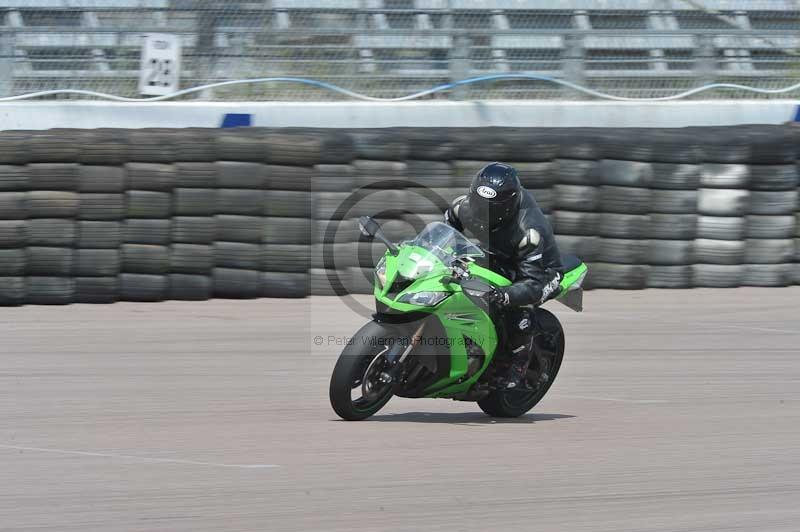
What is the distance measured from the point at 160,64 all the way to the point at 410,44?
2.73m

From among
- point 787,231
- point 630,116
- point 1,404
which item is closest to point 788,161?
point 787,231

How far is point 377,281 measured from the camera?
5.44 meters

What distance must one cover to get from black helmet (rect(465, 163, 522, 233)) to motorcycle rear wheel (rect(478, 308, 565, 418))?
0.71 metres

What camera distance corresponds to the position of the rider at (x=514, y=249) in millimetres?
5629

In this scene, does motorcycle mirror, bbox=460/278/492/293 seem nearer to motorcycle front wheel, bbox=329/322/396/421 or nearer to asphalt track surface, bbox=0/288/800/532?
motorcycle front wheel, bbox=329/322/396/421

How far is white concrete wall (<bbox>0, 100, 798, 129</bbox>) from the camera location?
10867mm

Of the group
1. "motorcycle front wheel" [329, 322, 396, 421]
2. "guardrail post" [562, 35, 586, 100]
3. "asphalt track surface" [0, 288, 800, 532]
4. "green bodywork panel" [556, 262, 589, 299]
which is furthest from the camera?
"guardrail post" [562, 35, 586, 100]

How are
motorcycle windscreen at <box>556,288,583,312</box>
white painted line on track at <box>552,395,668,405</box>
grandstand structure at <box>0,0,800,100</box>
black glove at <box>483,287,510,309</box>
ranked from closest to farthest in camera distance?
black glove at <box>483,287,510,309</box>
motorcycle windscreen at <box>556,288,583,312</box>
white painted line on track at <box>552,395,668,405</box>
grandstand structure at <box>0,0,800,100</box>

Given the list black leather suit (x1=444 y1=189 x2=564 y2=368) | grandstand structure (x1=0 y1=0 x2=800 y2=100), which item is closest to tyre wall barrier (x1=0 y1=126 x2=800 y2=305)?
grandstand structure (x1=0 y1=0 x2=800 y2=100)

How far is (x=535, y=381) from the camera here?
20.3 ft

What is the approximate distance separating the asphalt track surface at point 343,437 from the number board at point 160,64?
123 inches

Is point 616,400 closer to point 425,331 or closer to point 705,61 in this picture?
point 425,331

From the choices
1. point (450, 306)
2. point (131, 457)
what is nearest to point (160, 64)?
point (450, 306)

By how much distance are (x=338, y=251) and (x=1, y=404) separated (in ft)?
13.0
